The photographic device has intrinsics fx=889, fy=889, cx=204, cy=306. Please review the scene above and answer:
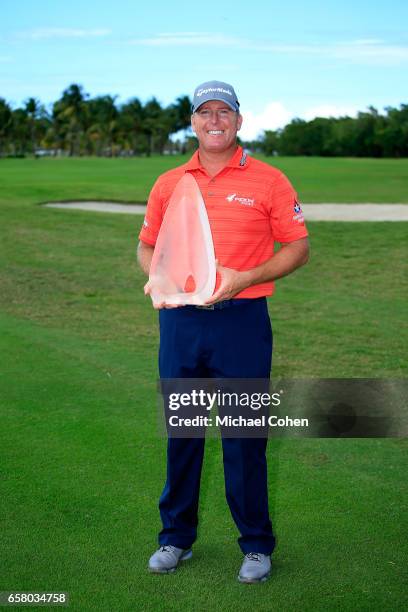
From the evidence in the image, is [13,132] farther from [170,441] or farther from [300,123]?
[170,441]

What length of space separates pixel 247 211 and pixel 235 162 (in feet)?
0.72

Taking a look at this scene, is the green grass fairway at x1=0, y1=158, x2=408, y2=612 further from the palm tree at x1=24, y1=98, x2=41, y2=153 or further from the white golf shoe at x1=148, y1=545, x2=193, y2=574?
the palm tree at x1=24, y1=98, x2=41, y2=153

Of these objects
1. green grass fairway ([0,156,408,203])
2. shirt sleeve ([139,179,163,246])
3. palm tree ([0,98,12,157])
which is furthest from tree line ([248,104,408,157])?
shirt sleeve ([139,179,163,246])

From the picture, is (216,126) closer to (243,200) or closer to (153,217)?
(243,200)

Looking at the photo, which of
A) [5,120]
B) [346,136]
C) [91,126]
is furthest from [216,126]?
[91,126]

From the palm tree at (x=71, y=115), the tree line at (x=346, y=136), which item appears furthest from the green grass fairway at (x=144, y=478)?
the palm tree at (x=71, y=115)

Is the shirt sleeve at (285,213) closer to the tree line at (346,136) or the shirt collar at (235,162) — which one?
the shirt collar at (235,162)

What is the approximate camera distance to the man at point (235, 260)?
142 inches

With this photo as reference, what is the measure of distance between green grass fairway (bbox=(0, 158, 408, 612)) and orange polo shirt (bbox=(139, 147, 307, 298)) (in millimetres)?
1259

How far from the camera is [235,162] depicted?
3.66 metres

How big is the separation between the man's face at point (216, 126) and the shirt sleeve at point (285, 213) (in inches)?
10.3

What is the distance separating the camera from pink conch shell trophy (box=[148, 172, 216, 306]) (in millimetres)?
3518

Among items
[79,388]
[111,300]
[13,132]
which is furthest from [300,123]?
[79,388]

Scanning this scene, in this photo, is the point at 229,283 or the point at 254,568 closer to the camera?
the point at 229,283
